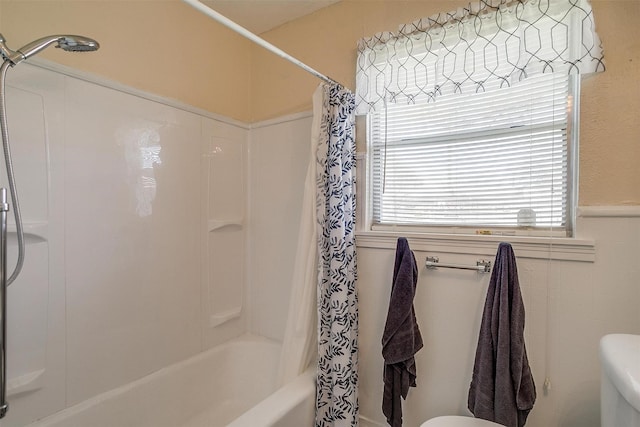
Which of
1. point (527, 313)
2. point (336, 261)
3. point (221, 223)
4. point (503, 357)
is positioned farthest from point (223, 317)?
point (527, 313)

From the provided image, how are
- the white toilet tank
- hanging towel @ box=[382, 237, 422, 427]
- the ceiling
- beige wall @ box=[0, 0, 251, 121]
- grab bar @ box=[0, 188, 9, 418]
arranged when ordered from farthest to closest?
the ceiling → hanging towel @ box=[382, 237, 422, 427] → beige wall @ box=[0, 0, 251, 121] → grab bar @ box=[0, 188, 9, 418] → the white toilet tank

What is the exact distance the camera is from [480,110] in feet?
4.41

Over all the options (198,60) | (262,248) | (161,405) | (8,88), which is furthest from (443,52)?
(161,405)

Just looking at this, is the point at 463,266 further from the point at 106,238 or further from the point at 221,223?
the point at 106,238

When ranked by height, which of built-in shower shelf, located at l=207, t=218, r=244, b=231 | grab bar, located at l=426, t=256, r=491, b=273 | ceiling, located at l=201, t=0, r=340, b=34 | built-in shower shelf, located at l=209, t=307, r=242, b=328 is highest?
ceiling, located at l=201, t=0, r=340, b=34

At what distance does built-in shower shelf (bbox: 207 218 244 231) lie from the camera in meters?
1.84

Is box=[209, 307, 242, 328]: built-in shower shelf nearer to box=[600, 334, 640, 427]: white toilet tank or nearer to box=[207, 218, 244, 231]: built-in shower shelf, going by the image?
box=[207, 218, 244, 231]: built-in shower shelf

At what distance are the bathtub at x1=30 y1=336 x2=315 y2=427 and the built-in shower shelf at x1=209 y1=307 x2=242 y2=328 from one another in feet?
0.51

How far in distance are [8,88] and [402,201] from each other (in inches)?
67.6

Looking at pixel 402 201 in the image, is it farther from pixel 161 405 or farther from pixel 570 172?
pixel 161 405

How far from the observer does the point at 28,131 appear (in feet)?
3.69

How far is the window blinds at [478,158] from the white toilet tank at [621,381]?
584 millimetres

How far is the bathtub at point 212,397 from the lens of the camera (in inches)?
48.2

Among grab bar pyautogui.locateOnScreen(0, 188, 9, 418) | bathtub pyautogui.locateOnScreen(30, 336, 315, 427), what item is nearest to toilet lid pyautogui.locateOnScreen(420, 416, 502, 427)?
bathtub pyautogui.locateOnScreen(30, 336, 315, 427)
